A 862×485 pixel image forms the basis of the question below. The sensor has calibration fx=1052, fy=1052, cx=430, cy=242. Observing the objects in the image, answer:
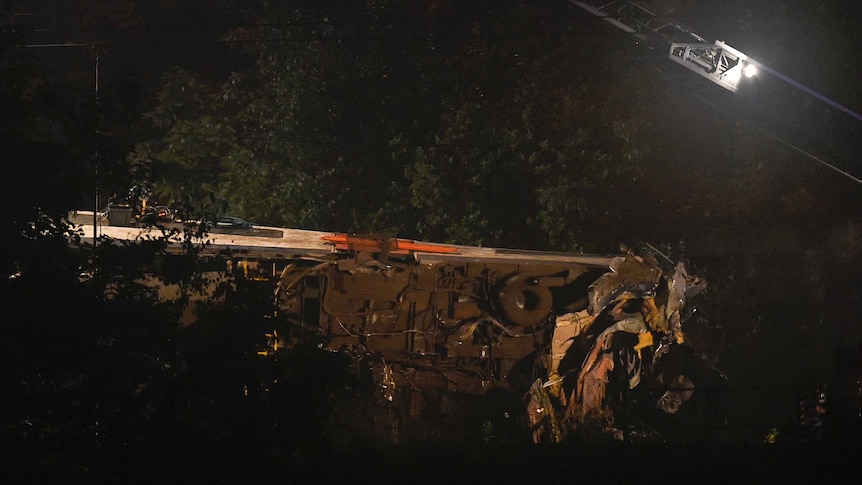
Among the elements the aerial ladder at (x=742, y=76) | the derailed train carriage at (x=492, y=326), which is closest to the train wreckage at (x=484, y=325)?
the derailed train carriage at (x=492, y=326)

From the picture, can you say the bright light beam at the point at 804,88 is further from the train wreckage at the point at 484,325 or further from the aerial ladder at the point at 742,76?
the train wreckage at the point at 484,325

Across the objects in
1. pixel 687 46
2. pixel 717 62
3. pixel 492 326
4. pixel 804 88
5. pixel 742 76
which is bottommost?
pixel 492 326

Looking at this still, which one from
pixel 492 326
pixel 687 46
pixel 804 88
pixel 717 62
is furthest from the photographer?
pixel 717 62

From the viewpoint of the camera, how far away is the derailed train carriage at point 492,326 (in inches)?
704

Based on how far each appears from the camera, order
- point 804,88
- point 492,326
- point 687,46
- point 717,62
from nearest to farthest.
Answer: point 492,326
point 687,46
point 804,88
point 717,62

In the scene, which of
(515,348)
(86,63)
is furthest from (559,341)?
(86,63)

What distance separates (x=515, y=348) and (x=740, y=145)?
11.1 m

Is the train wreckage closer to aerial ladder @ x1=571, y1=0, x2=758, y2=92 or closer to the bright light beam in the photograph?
aerial ladder @ x1=571, y1=0, x2=758, y2=92

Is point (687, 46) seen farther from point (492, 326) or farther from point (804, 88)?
point (492, 326)

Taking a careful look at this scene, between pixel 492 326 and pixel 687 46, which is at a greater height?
pixel 687 46

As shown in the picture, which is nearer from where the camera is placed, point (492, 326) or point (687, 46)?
point (492, 326)

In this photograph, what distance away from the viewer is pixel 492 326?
1828 cm

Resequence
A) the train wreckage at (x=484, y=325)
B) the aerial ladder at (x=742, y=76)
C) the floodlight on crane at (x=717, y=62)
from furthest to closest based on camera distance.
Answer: the floodlight on crane at (x=717, y=62)
the aerial ladder at (x=742, y=76)
the train wreckage at (x=484, y=325)

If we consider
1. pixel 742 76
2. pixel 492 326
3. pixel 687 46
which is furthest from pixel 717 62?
pixel 492 326
